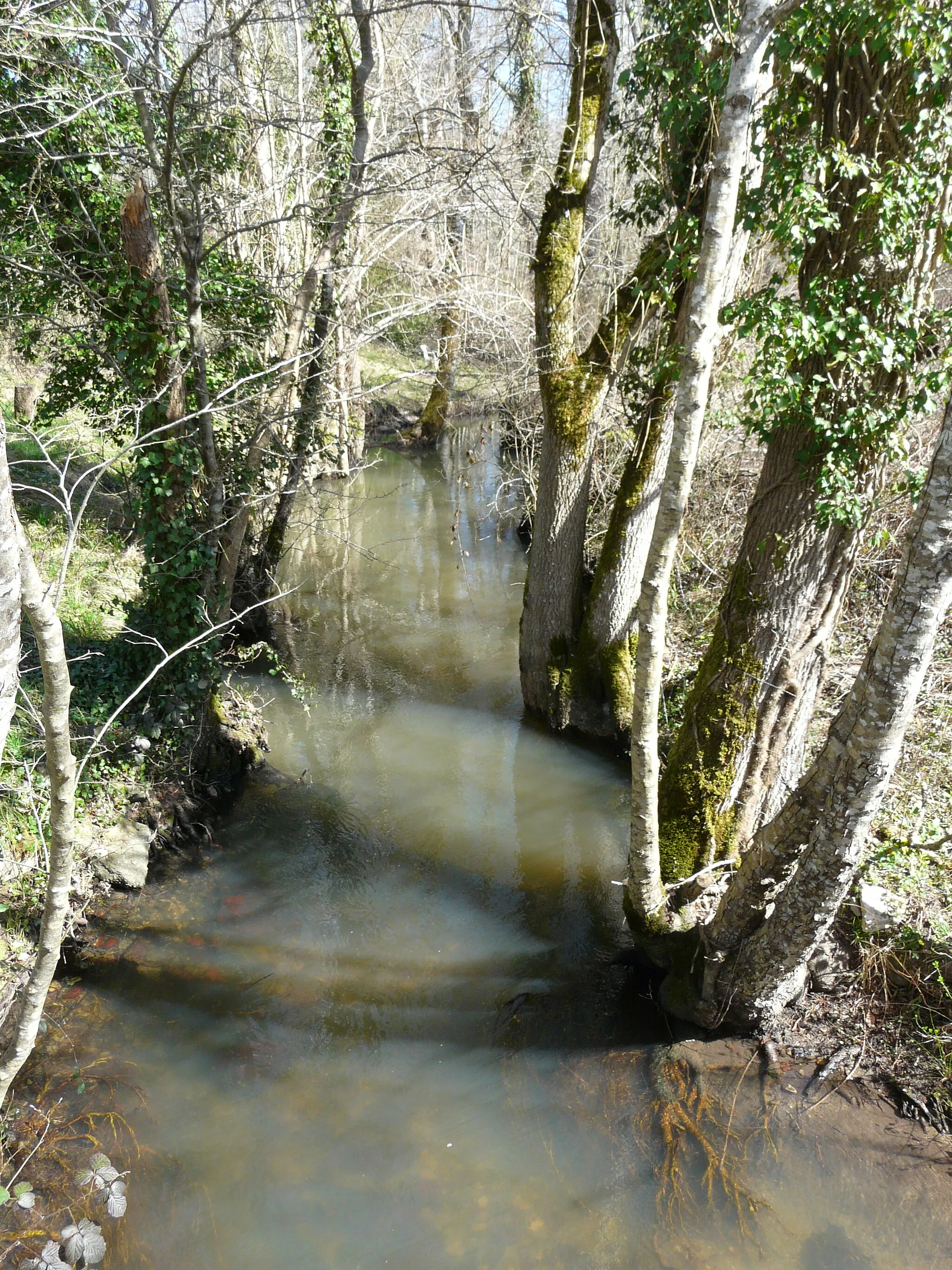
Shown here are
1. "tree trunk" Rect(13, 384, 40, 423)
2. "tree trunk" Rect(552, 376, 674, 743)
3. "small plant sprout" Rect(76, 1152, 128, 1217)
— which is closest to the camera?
"small plant sprout" Rect(76, 1152, 128, 1217)

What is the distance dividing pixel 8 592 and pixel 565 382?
5.93m

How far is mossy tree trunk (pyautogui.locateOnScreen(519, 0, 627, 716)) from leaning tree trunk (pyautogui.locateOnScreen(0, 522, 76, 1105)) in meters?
5.24

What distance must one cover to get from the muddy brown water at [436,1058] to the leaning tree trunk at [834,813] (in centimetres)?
70

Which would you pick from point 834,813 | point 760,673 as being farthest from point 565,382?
point 834,813

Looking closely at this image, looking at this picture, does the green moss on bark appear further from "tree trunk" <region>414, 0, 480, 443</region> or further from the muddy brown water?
"tree trunk" <region>414, 0, 480, 443</region>

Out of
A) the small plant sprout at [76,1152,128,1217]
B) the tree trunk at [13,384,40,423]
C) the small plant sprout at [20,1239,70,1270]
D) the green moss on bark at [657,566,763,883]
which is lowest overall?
the small plant sprout at [76,1152,128,1217]

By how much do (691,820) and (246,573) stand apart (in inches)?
239

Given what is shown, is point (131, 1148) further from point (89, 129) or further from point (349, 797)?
point (89, 129)

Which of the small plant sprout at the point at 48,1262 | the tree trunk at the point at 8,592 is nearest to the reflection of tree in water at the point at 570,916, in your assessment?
the small plant sprout at the point at 48,1262

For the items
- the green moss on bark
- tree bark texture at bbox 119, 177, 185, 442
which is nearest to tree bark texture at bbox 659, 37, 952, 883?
the green moss on bark

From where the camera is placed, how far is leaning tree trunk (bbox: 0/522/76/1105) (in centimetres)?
279

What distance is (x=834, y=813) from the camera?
3.92 metres

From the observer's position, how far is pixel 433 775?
307 inches

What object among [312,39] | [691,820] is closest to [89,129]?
[312,39]
